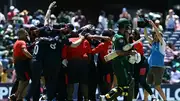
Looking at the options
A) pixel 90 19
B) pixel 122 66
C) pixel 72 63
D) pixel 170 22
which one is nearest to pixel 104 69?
pixel 72 63

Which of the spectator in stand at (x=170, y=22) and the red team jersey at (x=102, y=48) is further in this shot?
the spectator in stand at (x=170, y=22)

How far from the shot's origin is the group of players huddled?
Result: 40.2 ft

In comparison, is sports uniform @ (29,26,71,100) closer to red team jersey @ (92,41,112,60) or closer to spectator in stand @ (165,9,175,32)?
red team jersey @ (92,41,112,60)

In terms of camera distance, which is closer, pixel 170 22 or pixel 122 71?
pixel 122 71

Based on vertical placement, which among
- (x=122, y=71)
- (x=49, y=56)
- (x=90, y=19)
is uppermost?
(x=90, y=19)

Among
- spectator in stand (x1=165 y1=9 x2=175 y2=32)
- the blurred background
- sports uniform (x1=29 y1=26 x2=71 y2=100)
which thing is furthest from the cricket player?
spectator in stand (x1=165 y1=9 x2=175 y2=32)

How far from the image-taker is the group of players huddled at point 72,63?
12.3 m

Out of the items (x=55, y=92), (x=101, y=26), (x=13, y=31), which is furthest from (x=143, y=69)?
(x=101, y=26)

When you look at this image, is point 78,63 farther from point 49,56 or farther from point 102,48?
point 49,56

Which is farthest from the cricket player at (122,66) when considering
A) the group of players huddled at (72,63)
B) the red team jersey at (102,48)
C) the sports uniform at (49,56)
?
the red team jersey at (102,48)

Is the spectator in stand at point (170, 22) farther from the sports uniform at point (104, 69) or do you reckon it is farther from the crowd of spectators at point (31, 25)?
the sports uniform at point (104, 69)

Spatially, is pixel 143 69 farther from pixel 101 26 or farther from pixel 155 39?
pixel 101 26

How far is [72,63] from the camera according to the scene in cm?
1362

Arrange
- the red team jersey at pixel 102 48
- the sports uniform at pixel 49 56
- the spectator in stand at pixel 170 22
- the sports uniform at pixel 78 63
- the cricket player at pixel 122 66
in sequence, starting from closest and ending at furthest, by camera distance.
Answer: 1. the cricket player at pixel 122 66
2. the sports uniform at pixel 49 56
3. the sports uniform at pixel 78 63
4. the red team jersey at pixel 102 48
5. the spectator in stand at pixel 170 22
